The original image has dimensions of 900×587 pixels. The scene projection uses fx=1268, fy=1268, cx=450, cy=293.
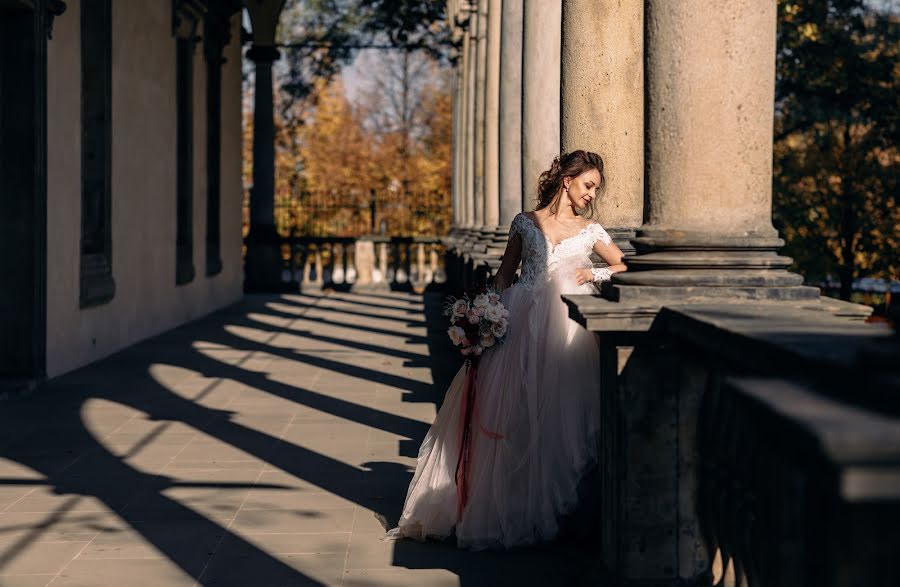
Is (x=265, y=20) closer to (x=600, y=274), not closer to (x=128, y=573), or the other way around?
(x=600, y=274)

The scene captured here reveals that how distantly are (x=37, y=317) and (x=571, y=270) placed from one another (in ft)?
20.0


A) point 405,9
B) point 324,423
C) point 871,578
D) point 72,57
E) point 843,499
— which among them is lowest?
point 324,423

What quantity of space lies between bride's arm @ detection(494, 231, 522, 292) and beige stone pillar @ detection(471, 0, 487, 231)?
9045mm

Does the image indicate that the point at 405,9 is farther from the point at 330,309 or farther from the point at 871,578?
the point at 871,578

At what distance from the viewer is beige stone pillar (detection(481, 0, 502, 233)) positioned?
1420 centimetres

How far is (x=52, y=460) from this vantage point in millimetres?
7227

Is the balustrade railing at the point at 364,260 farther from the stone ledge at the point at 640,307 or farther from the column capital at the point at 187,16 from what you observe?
the stone ledge at the point at 640,307

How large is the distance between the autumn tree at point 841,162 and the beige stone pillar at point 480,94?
4434 mm

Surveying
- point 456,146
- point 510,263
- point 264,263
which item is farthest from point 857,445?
point 264,263

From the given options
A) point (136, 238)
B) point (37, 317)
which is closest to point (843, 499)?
point (37, 317)

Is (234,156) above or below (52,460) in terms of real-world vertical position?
above

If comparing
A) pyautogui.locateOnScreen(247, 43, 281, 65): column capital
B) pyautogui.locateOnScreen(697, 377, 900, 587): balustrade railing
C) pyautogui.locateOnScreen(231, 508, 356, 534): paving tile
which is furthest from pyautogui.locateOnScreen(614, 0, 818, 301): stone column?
pyautogui.locateOnScreen(247, 43, 281, 65): column capital

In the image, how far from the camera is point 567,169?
18.7 feet

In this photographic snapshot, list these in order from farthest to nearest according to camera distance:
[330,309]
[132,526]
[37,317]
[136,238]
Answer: [330,309] → [136,238] → [37,317] → [132,526]
